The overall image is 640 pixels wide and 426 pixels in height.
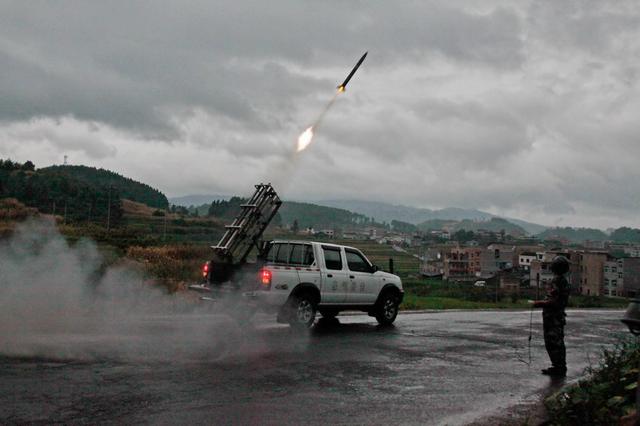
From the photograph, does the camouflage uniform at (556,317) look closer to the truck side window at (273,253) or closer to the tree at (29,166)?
the truck side window at (273,253)

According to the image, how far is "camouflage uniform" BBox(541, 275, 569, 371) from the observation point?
31.6 feet

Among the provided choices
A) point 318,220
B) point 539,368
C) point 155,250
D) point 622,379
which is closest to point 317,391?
point 622,379

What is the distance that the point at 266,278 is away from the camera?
13.2m

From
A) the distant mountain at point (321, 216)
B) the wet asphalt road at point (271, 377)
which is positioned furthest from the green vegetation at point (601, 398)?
the distant mountain at point (321, 216)

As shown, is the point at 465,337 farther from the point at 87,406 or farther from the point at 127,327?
the point at 87,406

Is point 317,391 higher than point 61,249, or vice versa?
point 61,249

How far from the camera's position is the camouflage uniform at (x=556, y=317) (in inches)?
379

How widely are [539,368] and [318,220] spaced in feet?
439

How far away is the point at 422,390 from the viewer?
321 inches

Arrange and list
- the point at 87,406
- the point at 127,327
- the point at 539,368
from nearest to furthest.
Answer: the point at 87,406, the point at 539,368, the point at 127,327

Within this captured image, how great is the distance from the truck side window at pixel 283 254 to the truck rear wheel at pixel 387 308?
2946mm

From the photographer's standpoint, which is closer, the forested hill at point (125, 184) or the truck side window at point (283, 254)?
the truck side window at point (283, 254)

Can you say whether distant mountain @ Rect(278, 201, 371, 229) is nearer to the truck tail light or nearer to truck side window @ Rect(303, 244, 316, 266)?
truck side window @ Rect(303, 244, 316, 266)

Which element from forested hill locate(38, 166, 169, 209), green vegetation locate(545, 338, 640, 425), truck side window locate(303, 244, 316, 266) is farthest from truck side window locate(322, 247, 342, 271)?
forested hill locate(38, 166, 169, 209)
